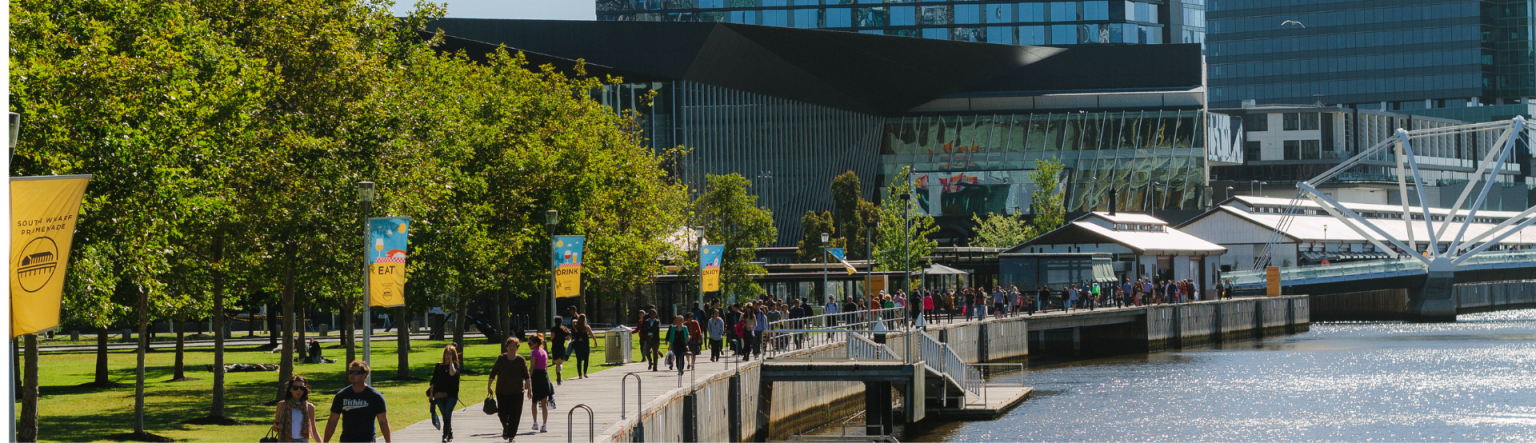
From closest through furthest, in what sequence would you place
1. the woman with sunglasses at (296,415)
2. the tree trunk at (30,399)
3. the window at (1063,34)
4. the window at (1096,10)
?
the woman with sunglasses at (296,415), the tree trunk at (30,399), the window at (1096,10), the window at (1063,34)

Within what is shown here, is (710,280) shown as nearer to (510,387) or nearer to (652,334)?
(652,334)

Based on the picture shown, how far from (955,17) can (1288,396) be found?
3985 inches

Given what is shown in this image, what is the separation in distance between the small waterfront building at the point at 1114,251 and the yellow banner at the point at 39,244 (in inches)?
2259

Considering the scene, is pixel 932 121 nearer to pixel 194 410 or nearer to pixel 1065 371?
pixel 1065 371

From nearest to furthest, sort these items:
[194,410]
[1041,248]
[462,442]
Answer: [462,442], [194,410], [1041,248]

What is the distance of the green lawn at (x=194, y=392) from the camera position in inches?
993

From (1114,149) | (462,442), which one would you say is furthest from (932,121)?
(462,442)

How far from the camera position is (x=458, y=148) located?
3472 cm

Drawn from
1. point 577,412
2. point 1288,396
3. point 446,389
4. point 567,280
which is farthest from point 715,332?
point 1288,396

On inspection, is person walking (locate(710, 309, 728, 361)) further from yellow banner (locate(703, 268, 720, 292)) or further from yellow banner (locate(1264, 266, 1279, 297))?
yellow banner (locate(1264, 266, 1279, 297))

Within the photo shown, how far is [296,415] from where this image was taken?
16.2 m

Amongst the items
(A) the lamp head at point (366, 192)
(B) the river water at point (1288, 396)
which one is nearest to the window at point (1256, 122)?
(B) the river water at point (1288, 396)

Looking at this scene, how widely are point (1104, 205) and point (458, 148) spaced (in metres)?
89.8

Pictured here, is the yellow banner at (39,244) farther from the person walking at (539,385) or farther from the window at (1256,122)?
the window at (1256,122)
